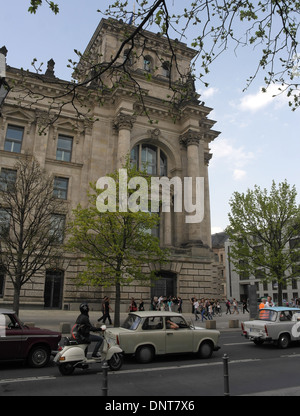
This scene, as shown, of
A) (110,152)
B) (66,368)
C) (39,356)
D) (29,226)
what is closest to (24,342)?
(39,356)

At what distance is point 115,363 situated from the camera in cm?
909

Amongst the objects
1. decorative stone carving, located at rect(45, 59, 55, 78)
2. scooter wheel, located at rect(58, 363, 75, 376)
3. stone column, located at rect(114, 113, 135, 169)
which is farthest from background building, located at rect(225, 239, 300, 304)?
scooter wheel, located at rect(58, 363, 75, 376)

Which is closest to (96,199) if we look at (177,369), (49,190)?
(49,190)

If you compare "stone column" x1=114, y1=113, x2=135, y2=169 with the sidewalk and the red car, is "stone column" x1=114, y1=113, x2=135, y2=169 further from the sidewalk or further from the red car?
the red car

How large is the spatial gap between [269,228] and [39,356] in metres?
24.9

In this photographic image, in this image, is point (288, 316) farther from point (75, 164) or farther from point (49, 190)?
point (75, 164)

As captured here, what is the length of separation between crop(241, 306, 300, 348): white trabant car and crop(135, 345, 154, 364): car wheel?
16.9 feet

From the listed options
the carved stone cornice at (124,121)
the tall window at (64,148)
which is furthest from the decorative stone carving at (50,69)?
→ the carved stone cornice at (124,121)

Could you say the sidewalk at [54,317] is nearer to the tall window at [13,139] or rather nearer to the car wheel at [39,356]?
the car wheel at [39,356]

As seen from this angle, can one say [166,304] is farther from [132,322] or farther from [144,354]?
[144,354]

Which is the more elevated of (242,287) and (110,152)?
(110,152)

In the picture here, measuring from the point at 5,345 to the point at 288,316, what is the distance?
10.6 metres

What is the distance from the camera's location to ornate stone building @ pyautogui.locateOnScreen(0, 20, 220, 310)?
2839cm

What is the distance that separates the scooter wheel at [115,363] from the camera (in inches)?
356
